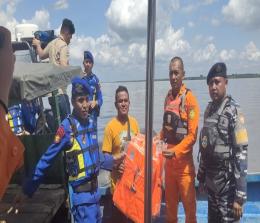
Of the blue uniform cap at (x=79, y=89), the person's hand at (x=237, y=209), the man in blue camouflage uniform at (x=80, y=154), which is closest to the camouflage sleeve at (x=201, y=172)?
the person's hand at (x=237, y=209)

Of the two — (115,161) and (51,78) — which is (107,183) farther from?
(51,78)

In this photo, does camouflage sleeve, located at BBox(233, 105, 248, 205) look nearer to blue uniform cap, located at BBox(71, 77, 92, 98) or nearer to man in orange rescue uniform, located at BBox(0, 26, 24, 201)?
blue uniform cap, located at BBox(71, 77, 92, 98)

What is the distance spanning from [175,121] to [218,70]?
0.61 metres

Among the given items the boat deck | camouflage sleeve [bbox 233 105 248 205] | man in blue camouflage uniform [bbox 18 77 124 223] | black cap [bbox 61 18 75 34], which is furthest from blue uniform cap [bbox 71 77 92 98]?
black cap [bbox 61 18 75 34]

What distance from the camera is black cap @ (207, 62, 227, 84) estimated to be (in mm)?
3029

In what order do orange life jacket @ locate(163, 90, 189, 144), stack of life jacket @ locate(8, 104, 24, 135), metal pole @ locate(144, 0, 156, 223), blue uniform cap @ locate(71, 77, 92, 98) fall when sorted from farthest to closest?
stack of life jacket @ locate(8, 104, 24, 135)
orange life jacket @ locate(163, 90, 189, 144)
blue uniform cap @ locate(71, 77, 92, 98)
metal pole @ locate(144, 0, 156, 223)

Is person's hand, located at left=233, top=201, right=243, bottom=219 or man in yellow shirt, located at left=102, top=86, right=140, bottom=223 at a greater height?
man in yellow shirt, located at left=102, top=86, right=140, bottom=223

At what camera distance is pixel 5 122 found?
2.73ft

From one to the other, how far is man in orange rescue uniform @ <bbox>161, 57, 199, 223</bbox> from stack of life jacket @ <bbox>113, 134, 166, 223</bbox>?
6.4 inches

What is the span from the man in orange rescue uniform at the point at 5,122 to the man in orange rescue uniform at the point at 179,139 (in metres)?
2.42

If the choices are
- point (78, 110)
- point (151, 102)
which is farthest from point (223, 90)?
point (151, 102)

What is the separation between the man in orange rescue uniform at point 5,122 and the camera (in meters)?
0.82

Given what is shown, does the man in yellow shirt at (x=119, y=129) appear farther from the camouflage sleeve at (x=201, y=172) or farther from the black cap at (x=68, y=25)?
the black cap at (x=68, y=25)

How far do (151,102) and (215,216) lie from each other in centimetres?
219
